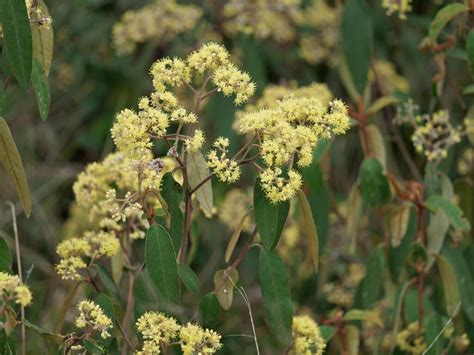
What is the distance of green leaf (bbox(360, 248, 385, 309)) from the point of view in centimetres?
326

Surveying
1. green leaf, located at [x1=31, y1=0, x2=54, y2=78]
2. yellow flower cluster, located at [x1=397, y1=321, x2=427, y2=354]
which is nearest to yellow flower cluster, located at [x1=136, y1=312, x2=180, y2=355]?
green leaf, located at [x1=31, y1=0, x2=54, y2=78]

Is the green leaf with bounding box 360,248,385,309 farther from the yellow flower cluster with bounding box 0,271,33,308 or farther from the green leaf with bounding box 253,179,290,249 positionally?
the yellow flower cluster with bounding box 0,271,33,308

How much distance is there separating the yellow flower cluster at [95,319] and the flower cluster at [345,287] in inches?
67.9

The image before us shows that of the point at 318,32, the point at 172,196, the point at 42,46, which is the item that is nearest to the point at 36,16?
the point at 42,46

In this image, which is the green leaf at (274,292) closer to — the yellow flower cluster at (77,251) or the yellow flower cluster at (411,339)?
the yellow flower cluster at (77,251)

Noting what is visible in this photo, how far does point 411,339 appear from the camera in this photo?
3.11 m

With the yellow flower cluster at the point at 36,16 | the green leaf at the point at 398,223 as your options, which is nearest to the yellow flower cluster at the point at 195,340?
the yellow flower cluster at the point at 36,16

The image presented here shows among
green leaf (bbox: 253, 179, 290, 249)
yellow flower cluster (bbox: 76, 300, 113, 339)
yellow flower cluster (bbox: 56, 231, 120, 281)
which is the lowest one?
yellow flower cluster (bbox: 76, 300, 113, 339)

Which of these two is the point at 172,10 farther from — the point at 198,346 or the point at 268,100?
the point at 198,346

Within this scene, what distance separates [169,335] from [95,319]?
175 mm

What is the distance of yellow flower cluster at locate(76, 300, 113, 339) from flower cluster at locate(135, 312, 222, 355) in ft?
0.28

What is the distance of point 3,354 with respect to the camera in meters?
2.17

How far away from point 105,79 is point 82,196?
7.62ft

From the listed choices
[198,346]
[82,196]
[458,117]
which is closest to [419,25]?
[458,117]
